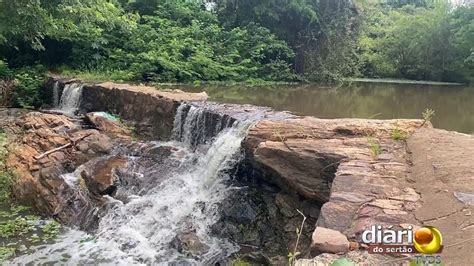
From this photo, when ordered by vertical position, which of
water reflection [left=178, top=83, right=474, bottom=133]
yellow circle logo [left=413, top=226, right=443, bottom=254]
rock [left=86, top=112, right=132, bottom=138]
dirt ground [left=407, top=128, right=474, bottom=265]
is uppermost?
yellow circle logo [left=413, top=226, right=443, bottom=254]

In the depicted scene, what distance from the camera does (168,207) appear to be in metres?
6.16

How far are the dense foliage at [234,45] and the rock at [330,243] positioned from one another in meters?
7.73

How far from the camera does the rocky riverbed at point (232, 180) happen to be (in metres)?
3.50

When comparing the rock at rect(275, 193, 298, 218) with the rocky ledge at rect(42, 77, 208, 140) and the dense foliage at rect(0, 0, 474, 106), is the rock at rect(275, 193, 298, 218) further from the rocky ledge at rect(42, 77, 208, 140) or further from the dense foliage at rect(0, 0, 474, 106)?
the dense foliage at rect(0, 0, 474, 106)

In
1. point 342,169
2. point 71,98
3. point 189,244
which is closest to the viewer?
point 342,169

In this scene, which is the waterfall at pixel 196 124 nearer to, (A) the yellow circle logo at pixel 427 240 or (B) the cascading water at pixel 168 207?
(B) the cascading water at pixel 168 207

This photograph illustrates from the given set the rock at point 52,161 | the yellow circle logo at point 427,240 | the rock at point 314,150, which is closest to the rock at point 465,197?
the rock at point 314,150

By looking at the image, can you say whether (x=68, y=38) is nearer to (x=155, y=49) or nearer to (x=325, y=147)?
(x=155, y=49)

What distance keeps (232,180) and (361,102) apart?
22.5ft

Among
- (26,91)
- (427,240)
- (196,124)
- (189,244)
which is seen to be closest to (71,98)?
(26,91)

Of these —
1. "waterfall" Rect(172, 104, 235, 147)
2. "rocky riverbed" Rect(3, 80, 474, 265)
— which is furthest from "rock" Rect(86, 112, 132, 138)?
"waterfall" Rect(172, 104, 235, 147)

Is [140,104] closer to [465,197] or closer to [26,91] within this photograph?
[26,91]

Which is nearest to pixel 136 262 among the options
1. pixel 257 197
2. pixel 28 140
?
pixel 257 197

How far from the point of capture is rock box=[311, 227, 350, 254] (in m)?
2.68
